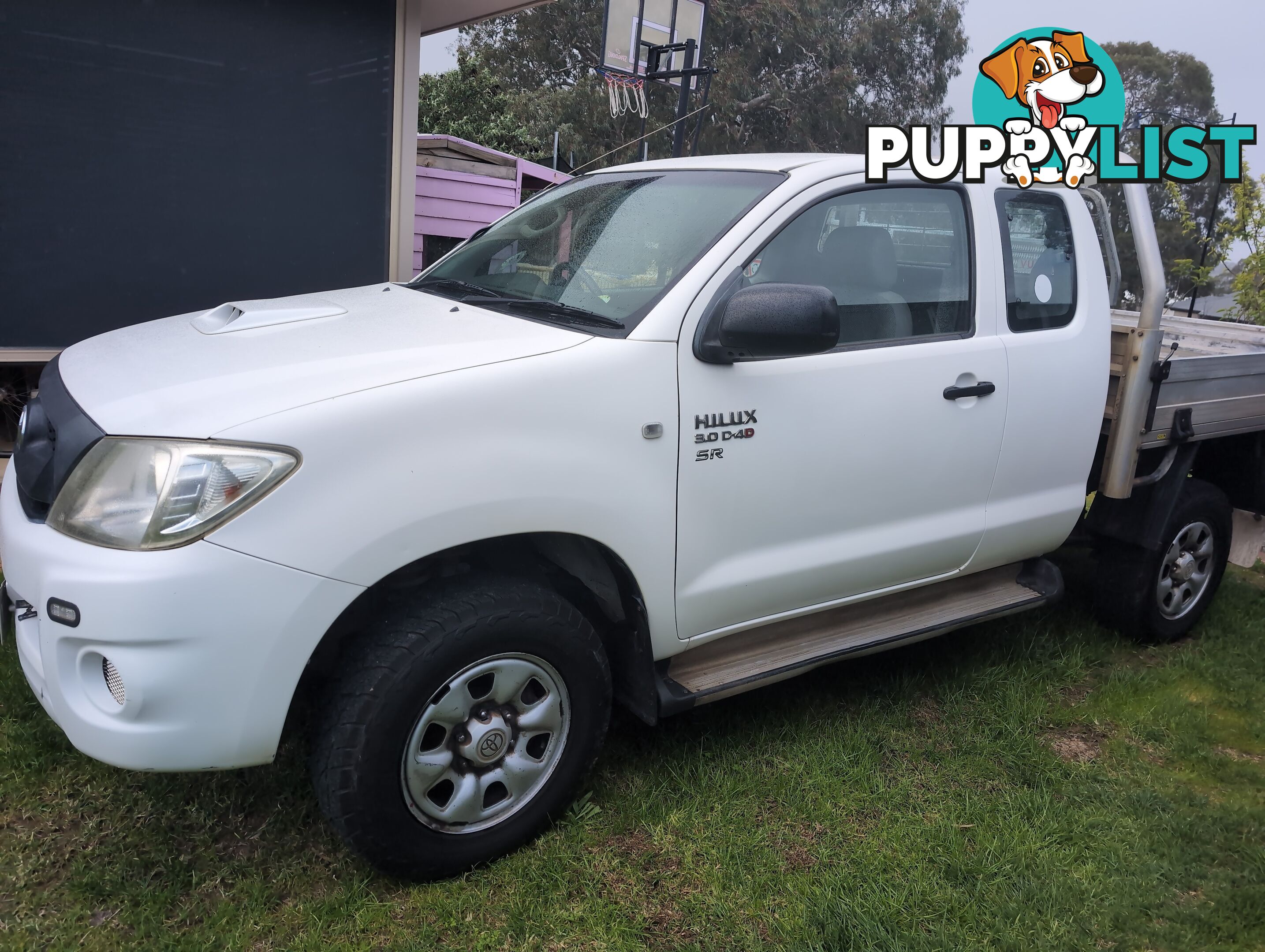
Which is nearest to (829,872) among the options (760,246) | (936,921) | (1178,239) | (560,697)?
(936,921)

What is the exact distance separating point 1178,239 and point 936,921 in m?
43.2

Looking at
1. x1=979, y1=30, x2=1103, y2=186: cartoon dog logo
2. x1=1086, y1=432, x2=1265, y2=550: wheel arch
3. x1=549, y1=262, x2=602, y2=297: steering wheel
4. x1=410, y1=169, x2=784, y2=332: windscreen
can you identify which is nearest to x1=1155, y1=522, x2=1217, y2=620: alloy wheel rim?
x1=1086, y1=432, x2=1265, y2=550: wheel arch

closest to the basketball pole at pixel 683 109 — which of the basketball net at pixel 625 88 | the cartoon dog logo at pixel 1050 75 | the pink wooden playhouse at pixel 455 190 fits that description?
the pink wooden playhouse at pixel 455 190

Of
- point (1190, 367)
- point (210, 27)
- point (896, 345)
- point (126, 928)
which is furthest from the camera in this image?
point (210, 27)

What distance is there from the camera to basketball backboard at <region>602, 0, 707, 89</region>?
12.3 m

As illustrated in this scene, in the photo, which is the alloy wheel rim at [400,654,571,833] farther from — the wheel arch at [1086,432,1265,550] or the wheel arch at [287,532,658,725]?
the wheel arch at [1086,432,1265,550]

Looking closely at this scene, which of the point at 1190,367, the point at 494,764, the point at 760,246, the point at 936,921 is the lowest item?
the point at 936,921

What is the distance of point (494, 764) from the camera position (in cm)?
264

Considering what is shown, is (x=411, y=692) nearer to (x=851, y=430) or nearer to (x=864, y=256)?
(x=851, y=430)

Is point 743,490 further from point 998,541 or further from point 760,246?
point 998,541

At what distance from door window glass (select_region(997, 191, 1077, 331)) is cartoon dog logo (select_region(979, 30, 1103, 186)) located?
42 centimetres

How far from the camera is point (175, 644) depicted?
6.91 feet

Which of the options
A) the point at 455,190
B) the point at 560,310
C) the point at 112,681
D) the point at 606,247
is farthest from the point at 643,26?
the point at 112,681

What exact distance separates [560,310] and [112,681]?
1.52 metres
